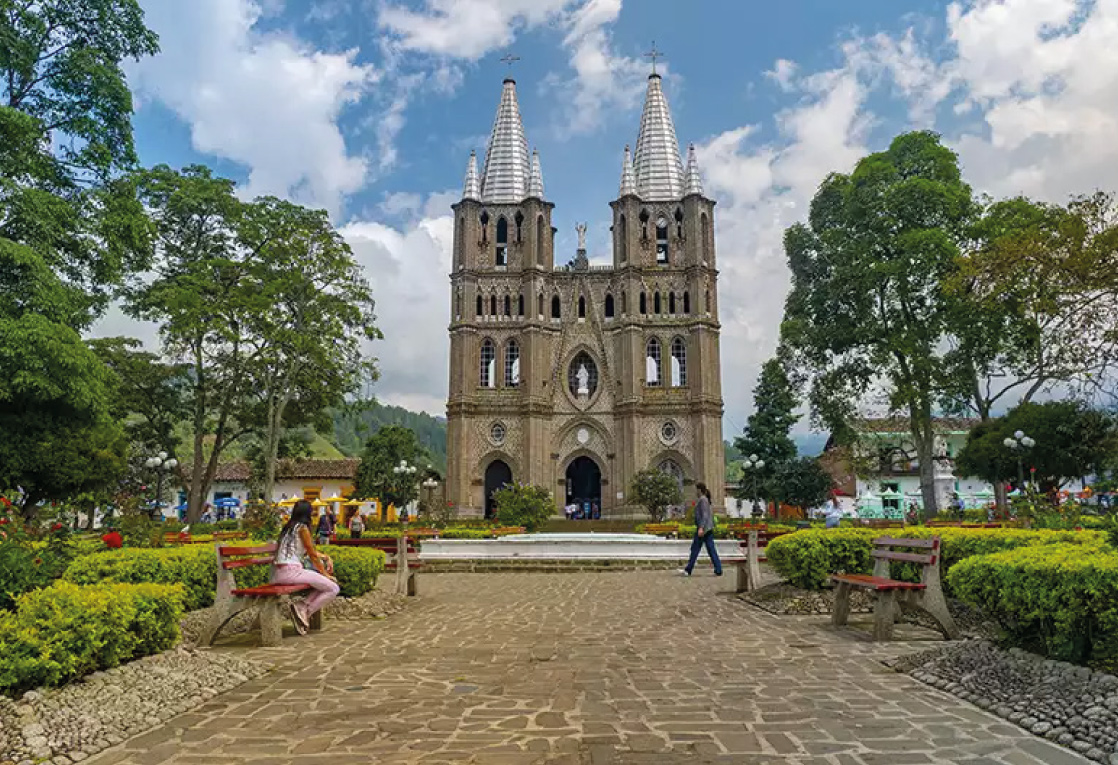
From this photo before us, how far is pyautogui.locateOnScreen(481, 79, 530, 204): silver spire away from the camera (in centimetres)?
4456

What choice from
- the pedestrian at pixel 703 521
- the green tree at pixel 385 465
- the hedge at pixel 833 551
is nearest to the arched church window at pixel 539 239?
the green tree at pixel 385 465

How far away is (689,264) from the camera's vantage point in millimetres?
42812

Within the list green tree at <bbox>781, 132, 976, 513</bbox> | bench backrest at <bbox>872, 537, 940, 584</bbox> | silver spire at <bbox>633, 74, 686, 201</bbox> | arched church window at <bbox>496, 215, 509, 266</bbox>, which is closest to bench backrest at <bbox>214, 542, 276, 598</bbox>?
bench backrest at <bbox>872, 537, 940, 584</bbox>

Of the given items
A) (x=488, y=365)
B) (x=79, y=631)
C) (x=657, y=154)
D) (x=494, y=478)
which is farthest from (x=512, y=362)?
(x=79, y=631)

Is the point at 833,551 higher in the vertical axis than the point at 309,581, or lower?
higher

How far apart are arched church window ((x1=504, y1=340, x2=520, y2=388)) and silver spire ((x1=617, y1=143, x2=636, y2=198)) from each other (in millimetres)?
10607

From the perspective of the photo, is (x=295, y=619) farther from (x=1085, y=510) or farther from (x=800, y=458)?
(x=800, y=458)

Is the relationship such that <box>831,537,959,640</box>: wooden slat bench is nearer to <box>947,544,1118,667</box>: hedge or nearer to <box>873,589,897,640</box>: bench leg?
<box>873,589,897,640</box>: bench leg

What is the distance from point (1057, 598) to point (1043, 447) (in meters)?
26.0

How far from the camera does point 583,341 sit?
43.6 metres

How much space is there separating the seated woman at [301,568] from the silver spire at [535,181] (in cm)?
3839

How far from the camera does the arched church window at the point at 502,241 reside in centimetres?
4406

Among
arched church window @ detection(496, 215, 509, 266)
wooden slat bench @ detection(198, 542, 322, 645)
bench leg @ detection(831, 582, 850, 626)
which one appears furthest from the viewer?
arched church window @ detection(496, 215, 509, 266)

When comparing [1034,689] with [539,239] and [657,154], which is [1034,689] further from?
[657,154]
